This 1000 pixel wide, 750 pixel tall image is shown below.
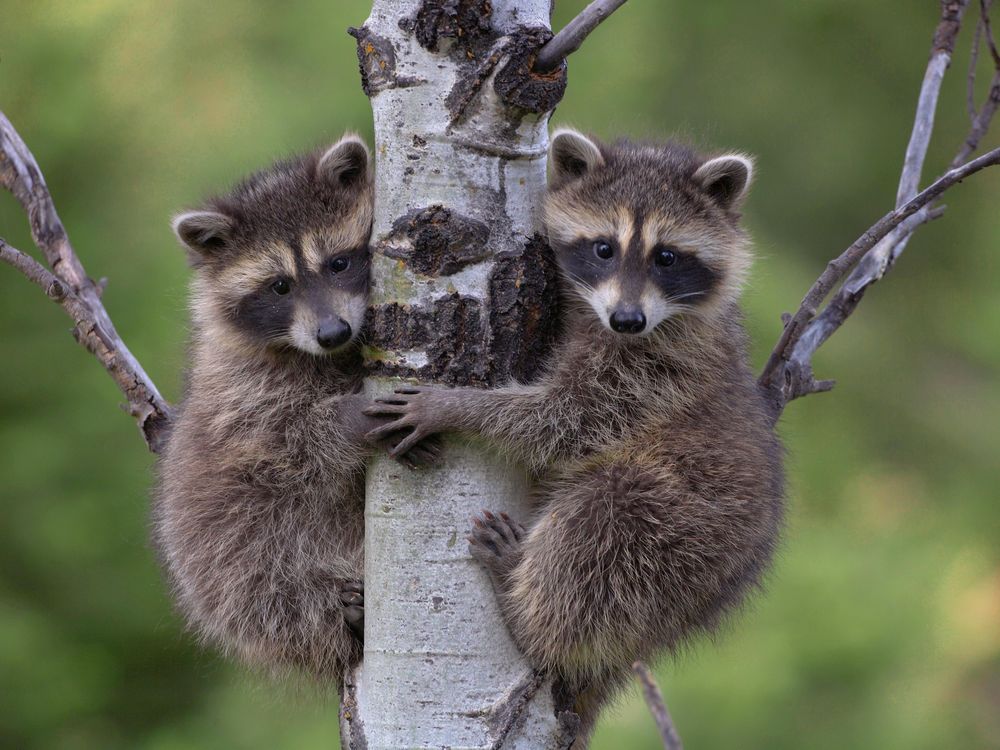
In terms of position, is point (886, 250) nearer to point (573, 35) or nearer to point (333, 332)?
point (573, 35)

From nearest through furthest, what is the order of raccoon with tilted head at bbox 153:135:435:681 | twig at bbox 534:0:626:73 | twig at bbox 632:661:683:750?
twig at bbox 632:661:683:750 → twig at bbox 534:0:626:73 → raccoon with tilted head at bbox 153:135:435:681

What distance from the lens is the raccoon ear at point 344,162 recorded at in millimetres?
2635

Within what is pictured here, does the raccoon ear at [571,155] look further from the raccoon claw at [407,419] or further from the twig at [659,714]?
the twig at [659,714]

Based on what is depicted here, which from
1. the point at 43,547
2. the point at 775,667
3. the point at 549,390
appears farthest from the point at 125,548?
the point at 549,390

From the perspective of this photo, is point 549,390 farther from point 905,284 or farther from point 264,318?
point 905,284

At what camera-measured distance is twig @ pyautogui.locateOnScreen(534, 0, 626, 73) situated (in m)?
1.85

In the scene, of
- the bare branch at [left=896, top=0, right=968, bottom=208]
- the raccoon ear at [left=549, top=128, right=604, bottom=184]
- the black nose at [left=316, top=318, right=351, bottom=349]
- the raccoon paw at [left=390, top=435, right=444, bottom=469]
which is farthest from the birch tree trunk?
the bare branch at [left=896, top=0, right=968, bottom=208]

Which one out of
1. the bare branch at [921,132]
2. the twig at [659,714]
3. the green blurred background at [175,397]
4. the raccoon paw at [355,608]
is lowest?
the green blurred background at [175,397]

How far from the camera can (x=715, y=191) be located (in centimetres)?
275

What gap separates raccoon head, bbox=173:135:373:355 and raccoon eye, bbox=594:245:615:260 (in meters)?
0.46

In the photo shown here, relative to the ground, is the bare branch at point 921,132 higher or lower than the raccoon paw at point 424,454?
higher

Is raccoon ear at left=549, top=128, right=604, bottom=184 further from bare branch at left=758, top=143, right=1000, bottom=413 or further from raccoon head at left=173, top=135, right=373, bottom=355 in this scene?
bare branch at left=758, top=143, right=1000, bottom=413

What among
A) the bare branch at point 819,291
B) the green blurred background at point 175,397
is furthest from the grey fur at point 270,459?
the green blurred background at point 175,397

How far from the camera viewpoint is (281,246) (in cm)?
261
